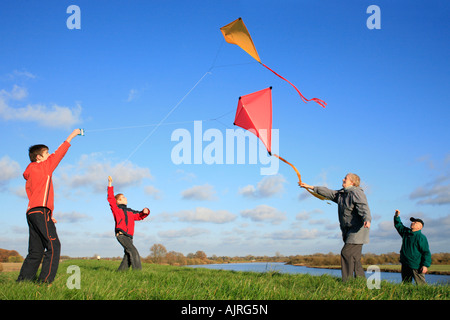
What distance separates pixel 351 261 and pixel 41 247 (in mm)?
5634

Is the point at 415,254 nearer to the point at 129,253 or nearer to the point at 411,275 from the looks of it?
the point at 411,275

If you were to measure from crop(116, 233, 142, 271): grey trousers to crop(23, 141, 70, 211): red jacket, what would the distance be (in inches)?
139

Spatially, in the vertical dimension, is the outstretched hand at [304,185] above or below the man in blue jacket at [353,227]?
above

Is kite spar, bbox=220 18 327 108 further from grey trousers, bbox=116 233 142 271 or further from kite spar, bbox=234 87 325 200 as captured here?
grey trousers, bbox=116 233 142 271

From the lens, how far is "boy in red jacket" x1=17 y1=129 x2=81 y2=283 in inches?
224

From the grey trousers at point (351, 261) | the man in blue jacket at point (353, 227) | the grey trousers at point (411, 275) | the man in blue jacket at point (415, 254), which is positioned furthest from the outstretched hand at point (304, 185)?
the grey trousers at point (411, 275)

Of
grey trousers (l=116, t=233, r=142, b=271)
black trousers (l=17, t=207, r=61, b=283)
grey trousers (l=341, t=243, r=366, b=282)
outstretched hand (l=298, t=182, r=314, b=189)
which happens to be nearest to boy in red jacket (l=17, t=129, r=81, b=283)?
black trousers (l=17, t=207, r=61, b=283)

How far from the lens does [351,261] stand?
6.73m

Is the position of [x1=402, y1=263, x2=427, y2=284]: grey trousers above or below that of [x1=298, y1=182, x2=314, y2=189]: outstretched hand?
below

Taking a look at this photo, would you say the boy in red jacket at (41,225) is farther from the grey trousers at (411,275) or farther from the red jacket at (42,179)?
the grey trousers at (411,275)

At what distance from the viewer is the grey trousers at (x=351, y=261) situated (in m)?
6.73

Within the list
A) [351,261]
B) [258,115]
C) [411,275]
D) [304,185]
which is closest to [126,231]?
[258,115]
